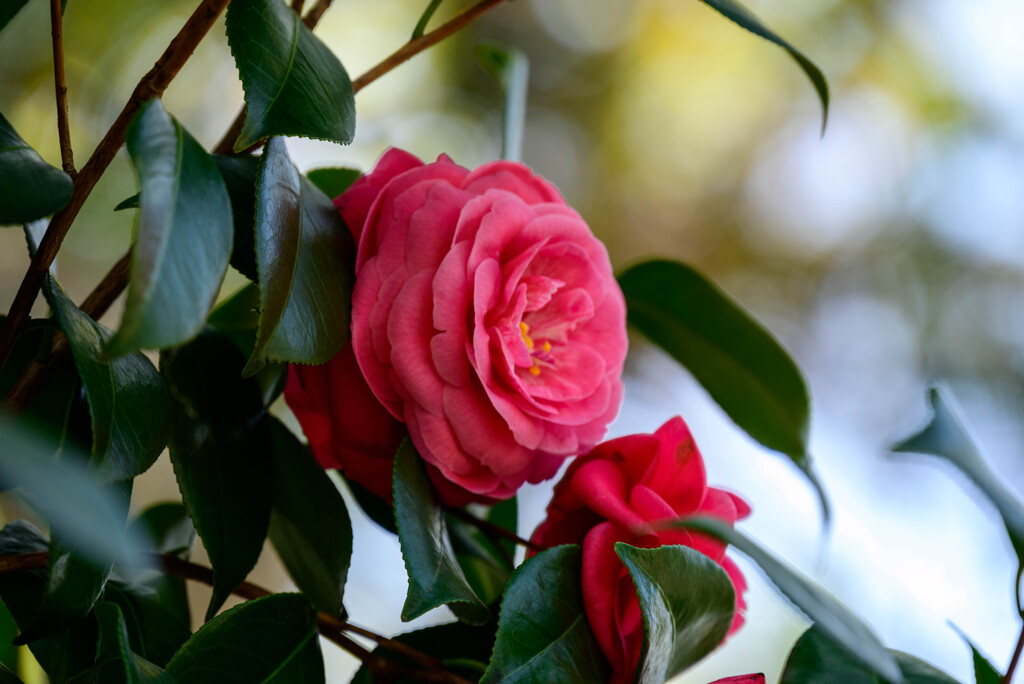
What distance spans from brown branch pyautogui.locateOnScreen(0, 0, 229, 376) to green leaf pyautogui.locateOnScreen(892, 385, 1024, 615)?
242mm

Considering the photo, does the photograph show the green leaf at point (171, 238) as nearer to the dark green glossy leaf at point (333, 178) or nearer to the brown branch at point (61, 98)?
the brown branch at point (61, 98)

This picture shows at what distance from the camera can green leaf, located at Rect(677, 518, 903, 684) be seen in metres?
0.18

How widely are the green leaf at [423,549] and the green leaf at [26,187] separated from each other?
0.12m

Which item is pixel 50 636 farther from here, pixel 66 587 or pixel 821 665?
pixel 821 665

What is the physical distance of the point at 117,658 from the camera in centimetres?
22

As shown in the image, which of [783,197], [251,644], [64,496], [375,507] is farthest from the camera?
[783,197]

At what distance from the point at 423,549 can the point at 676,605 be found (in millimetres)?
77

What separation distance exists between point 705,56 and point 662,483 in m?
1.44

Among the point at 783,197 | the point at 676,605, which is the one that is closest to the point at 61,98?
the point at 676,605

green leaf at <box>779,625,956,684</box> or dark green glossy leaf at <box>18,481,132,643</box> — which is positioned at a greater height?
dark green glossy leaf at <box>18,481,132,643</box>

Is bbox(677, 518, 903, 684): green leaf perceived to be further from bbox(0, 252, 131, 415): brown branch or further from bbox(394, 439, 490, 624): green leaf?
bbox(0, 252, 131, 415): brown branch

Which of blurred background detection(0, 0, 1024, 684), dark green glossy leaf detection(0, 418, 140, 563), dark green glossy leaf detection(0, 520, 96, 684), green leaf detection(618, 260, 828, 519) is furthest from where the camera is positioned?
blurred background detection(0, 0, 1024, 684)

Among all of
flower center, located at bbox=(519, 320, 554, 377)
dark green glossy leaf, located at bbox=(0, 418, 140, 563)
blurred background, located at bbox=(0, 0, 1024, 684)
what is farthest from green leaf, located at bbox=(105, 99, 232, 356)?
blurred background, located at bbox=(0, 0, 1024, 684)

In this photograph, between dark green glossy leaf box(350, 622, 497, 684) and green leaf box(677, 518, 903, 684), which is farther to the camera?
dark green glossy leaf box(350, 622, 497, 684)
